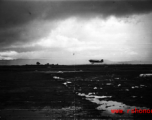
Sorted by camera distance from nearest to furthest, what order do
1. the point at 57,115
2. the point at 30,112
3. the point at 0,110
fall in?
the point at 57,115
the point at 30,112
the point at 0,110

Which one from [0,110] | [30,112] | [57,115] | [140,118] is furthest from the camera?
[0,110]

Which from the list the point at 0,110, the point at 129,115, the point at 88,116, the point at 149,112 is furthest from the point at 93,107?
the point at 0,110

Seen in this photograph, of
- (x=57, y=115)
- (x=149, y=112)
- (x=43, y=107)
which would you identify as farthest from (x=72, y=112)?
(x=149, y=112)

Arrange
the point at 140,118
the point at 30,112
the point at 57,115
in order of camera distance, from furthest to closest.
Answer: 1. the point at 30,112
2. the point at 57,115
3. the point at 140,118

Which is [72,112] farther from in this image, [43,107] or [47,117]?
[43,107]

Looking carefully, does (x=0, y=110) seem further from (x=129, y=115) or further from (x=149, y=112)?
(x=149, y=112)

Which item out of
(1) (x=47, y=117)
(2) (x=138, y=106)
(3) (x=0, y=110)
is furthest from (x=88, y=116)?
(3) (x=0, y=110)

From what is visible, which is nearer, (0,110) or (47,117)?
(47,117)

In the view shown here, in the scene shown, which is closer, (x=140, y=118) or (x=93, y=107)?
(x=140, y=118)
